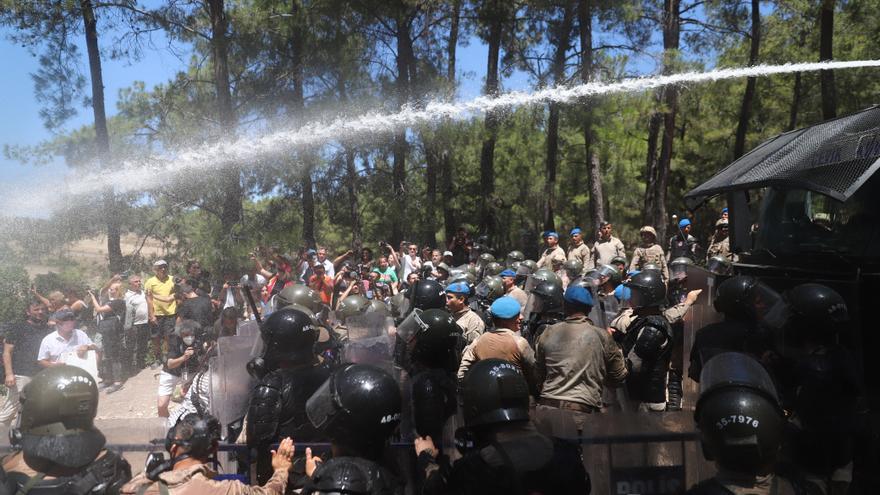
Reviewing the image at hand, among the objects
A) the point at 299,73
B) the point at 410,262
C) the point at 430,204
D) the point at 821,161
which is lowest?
the point at 410,262

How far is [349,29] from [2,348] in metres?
11.5

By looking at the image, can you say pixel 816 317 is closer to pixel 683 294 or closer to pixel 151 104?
pixel 683 294

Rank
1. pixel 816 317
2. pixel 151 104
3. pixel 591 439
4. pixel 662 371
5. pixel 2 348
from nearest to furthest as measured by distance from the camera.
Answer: pixel 591 439, pixel 816 317, pixel 662 371, pixel 2 348, pixel 151 104

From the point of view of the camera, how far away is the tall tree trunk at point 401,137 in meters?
18.8

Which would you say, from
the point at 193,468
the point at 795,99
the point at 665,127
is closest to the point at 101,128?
the point at 665,127

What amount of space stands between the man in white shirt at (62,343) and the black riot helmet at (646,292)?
21.5 feet

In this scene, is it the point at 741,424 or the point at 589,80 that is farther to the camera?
the point at 589,80

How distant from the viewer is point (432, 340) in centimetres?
468

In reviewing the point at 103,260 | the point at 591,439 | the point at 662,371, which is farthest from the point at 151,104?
the point at 591,439

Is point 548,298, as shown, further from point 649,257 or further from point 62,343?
point 62,343

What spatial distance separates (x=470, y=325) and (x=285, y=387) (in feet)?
8.87

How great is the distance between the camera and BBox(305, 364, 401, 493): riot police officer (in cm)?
308

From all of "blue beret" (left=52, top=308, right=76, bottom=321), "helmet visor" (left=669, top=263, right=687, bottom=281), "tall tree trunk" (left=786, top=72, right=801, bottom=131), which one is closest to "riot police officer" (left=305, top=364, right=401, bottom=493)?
A: "helmet visor" (left=669, top=263, right=687, bottom=281)

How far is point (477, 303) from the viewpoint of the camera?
902 cm
